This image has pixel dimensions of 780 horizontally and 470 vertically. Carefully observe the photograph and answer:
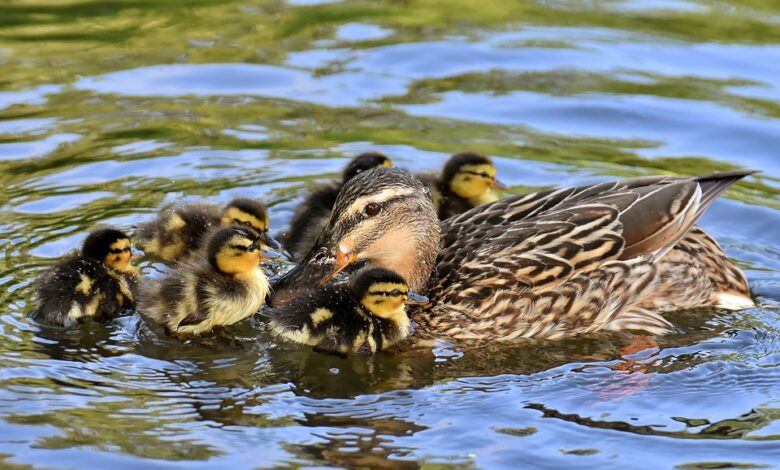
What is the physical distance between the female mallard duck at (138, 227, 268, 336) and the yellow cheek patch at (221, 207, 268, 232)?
547mm

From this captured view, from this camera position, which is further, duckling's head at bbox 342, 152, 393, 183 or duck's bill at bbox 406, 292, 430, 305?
duckling's head at bbox 342, 152, 393, 183

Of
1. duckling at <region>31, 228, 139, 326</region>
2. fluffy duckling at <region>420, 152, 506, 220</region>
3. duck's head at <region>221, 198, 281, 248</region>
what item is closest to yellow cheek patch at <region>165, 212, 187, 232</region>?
duck's head at <region>221, 198, 281, 248</region>

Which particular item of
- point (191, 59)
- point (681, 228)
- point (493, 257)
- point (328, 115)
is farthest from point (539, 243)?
point (191, 59)

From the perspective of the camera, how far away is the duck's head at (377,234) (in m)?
6.57

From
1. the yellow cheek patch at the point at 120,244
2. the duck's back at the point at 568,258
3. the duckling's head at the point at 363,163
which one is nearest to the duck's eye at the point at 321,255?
the duck's back at the point at 568,258

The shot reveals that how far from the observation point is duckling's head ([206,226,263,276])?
6559 millimetres

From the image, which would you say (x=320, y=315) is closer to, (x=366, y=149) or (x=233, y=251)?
(x=233, y=251)

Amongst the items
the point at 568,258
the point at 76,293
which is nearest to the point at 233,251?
the point at 76,293

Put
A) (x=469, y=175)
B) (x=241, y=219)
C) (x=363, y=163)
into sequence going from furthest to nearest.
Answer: (x=469, y=175), (x=363, y=163), (x=241, y=219)

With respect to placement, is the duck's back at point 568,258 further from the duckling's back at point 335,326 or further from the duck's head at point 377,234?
the duckling's back at point 335,326

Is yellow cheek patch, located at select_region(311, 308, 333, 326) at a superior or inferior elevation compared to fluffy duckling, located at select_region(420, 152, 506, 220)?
inferior

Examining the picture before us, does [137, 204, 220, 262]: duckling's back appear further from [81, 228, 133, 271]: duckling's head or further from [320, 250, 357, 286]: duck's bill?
[320, 250, 357, 286]: duck's bill

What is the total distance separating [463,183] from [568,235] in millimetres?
1579

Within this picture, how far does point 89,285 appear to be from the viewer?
6.46 metres
